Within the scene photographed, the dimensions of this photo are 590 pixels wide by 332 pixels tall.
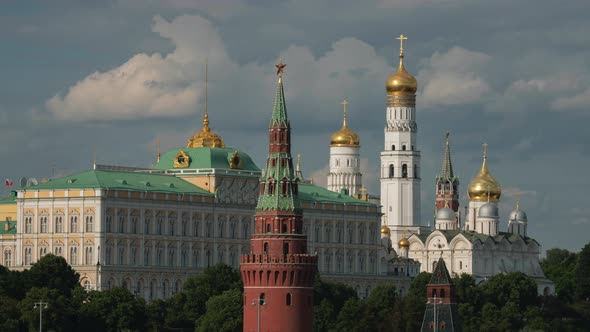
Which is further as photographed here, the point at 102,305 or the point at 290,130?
the point at 102,305

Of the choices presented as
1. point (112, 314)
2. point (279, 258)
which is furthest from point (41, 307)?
point (279, 258)

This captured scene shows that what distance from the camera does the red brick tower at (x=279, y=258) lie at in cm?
17738

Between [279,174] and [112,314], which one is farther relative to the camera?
[112,314]

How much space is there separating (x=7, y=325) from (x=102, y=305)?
12273 millimetres

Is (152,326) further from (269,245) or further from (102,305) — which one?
→ (269,245)

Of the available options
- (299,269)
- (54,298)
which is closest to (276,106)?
(299,269)

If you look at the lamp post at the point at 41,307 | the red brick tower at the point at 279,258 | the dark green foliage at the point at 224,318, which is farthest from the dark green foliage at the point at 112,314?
the red brick tower at the point at 279,258

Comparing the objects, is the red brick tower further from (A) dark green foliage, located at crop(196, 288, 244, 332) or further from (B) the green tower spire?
(A) dark green foliage, located at crop(196, 288, 244, 332)

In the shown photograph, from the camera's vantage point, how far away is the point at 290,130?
602 ft

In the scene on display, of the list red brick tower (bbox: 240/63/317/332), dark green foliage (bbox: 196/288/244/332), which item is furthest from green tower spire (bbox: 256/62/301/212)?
dark green foliage (bbox: 196/288/244/332)

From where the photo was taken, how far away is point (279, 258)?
179 m

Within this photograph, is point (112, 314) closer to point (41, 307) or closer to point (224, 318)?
point (224, 318)

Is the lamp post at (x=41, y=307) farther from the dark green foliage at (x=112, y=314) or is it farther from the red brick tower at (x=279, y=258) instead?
the red brick tower at (x=279, y=258)

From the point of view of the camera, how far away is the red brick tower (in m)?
177
